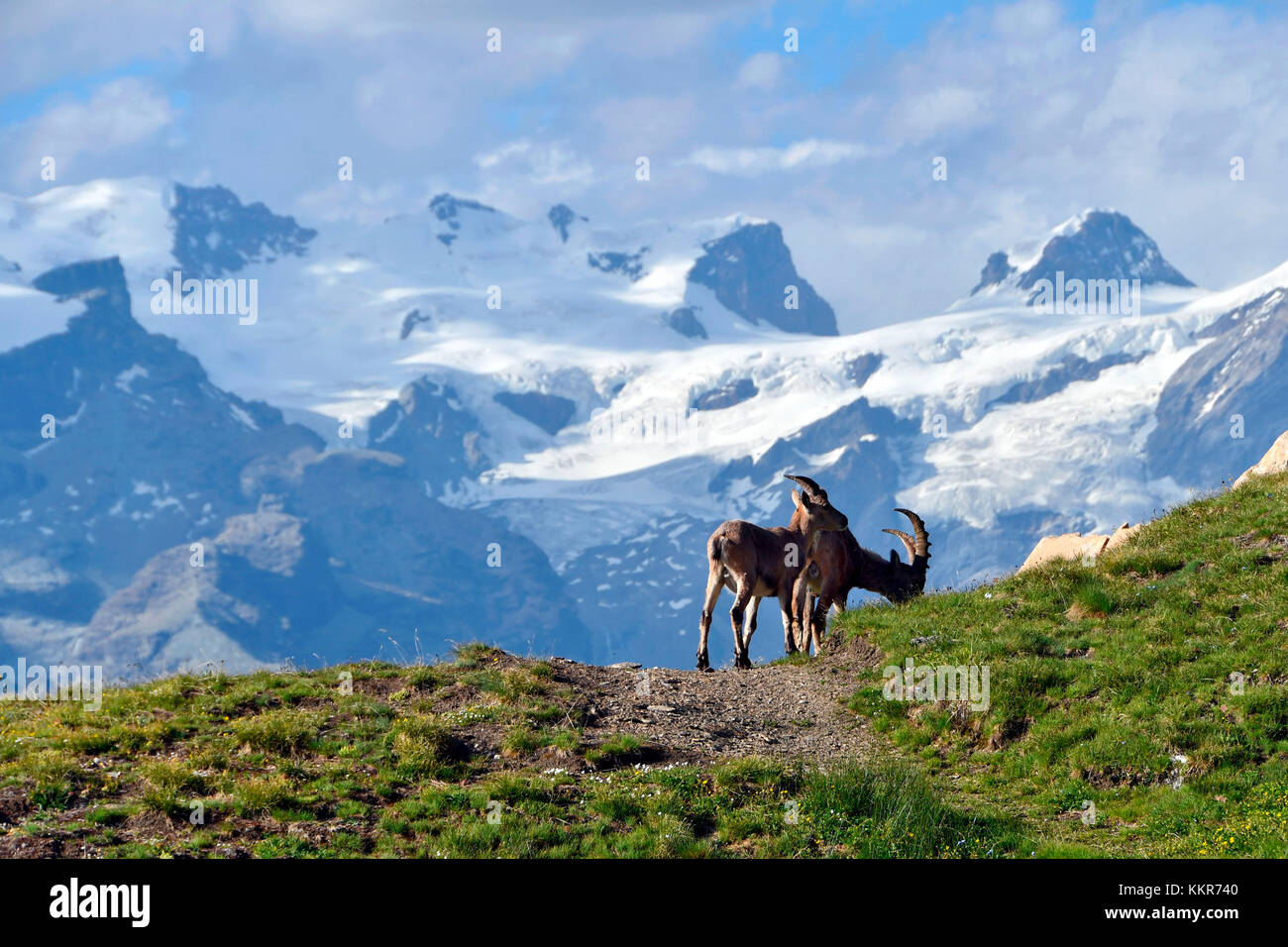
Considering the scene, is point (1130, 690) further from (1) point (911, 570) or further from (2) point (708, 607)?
(1) point (911, 570)

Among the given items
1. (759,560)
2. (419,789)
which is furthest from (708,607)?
(419,789)

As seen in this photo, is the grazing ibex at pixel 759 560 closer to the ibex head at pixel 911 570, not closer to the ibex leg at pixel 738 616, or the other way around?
the ibex leg at pixel 738 616

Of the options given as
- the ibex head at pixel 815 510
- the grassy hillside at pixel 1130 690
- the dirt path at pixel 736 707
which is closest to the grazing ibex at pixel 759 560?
the ibex head at pixel 815 510

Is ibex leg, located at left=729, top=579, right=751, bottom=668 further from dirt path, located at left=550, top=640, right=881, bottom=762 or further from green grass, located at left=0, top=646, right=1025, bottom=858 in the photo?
green grass, located at left=0, top=646, right=1025, bottom=858

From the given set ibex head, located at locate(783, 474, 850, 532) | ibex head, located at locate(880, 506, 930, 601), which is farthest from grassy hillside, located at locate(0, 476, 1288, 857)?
ibex head, located at locate(880, 506, 930, 601)

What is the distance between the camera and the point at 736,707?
22891 mm

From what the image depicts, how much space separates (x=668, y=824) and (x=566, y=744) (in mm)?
3148

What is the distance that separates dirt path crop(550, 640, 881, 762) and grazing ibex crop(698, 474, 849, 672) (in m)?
1.88

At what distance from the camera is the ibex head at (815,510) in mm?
29531

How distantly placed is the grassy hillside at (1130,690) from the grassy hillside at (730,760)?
0.15 ft

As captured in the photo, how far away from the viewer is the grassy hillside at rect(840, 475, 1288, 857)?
17.1 m
